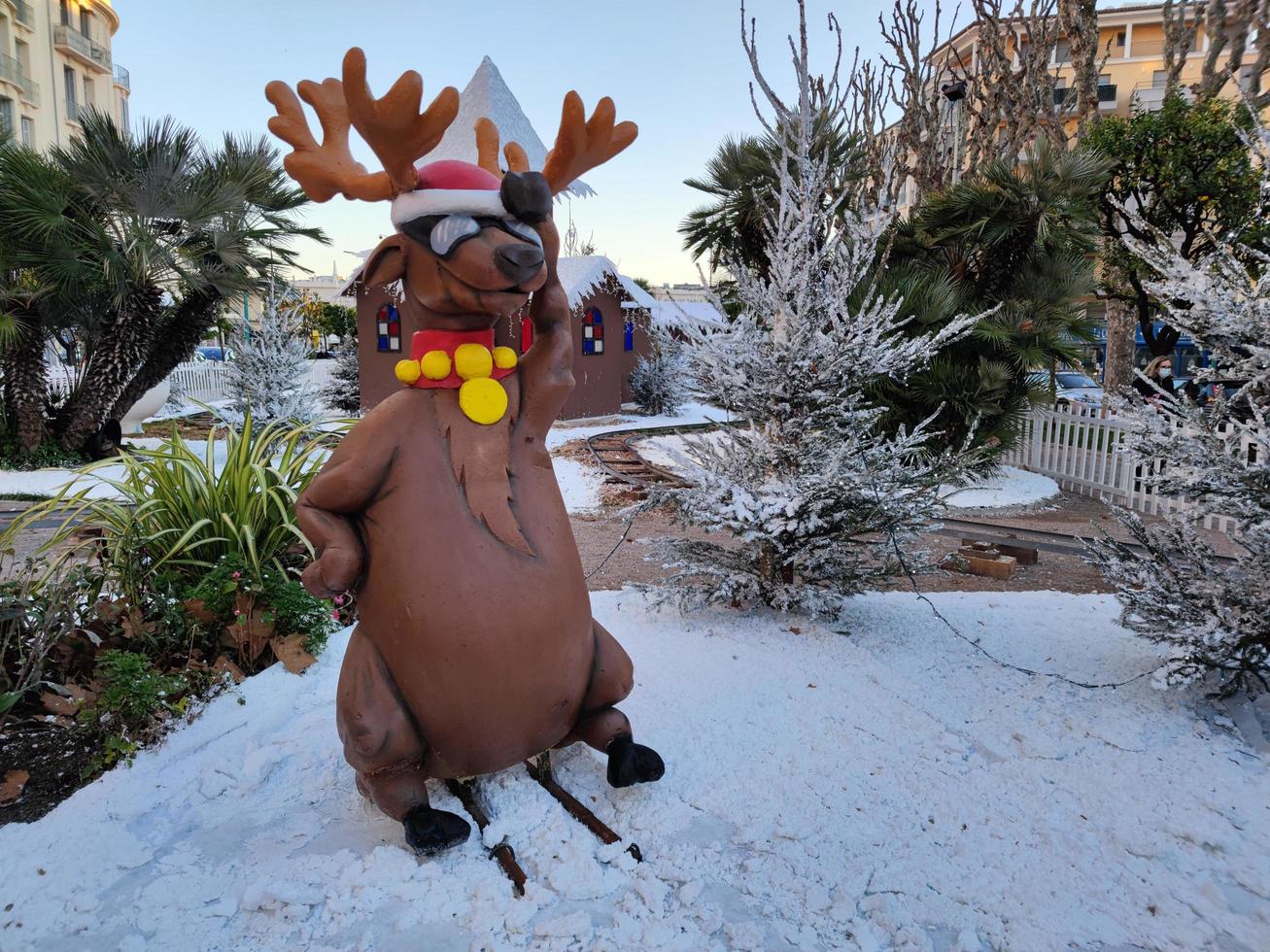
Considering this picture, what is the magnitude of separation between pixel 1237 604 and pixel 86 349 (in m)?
11.2

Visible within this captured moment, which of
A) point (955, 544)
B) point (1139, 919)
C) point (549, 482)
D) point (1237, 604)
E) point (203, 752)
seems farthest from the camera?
point (955, 544)

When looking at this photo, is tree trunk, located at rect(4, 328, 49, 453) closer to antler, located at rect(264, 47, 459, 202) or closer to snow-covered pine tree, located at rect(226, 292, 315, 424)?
snow-covered pine tree, located at rect(226, 292, 315, 424)

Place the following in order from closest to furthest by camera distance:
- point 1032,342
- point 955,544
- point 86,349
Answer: point 955,544, point 1032,342, point 86,349

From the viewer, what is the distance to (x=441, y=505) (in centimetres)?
192

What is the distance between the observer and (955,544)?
6012 mm

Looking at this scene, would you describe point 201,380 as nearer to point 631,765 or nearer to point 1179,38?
point 631,765

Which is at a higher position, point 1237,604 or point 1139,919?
point 1237,604

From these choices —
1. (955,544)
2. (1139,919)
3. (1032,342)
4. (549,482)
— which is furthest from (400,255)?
(1032,342)

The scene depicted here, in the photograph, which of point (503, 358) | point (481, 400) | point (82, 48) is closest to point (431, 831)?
point (481, 400)

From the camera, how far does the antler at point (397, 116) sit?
1807mm

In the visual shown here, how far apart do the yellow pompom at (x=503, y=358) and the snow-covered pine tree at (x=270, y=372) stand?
993cm

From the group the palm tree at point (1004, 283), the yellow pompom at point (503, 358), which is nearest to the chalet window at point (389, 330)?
the palm tree at point (1004, 283)

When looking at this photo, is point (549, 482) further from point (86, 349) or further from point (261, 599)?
point (86, 349)

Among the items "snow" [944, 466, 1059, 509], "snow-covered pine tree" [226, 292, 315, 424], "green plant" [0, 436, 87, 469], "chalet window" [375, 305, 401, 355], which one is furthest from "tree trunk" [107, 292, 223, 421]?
"snow" [944, 466, 1059, 509]
